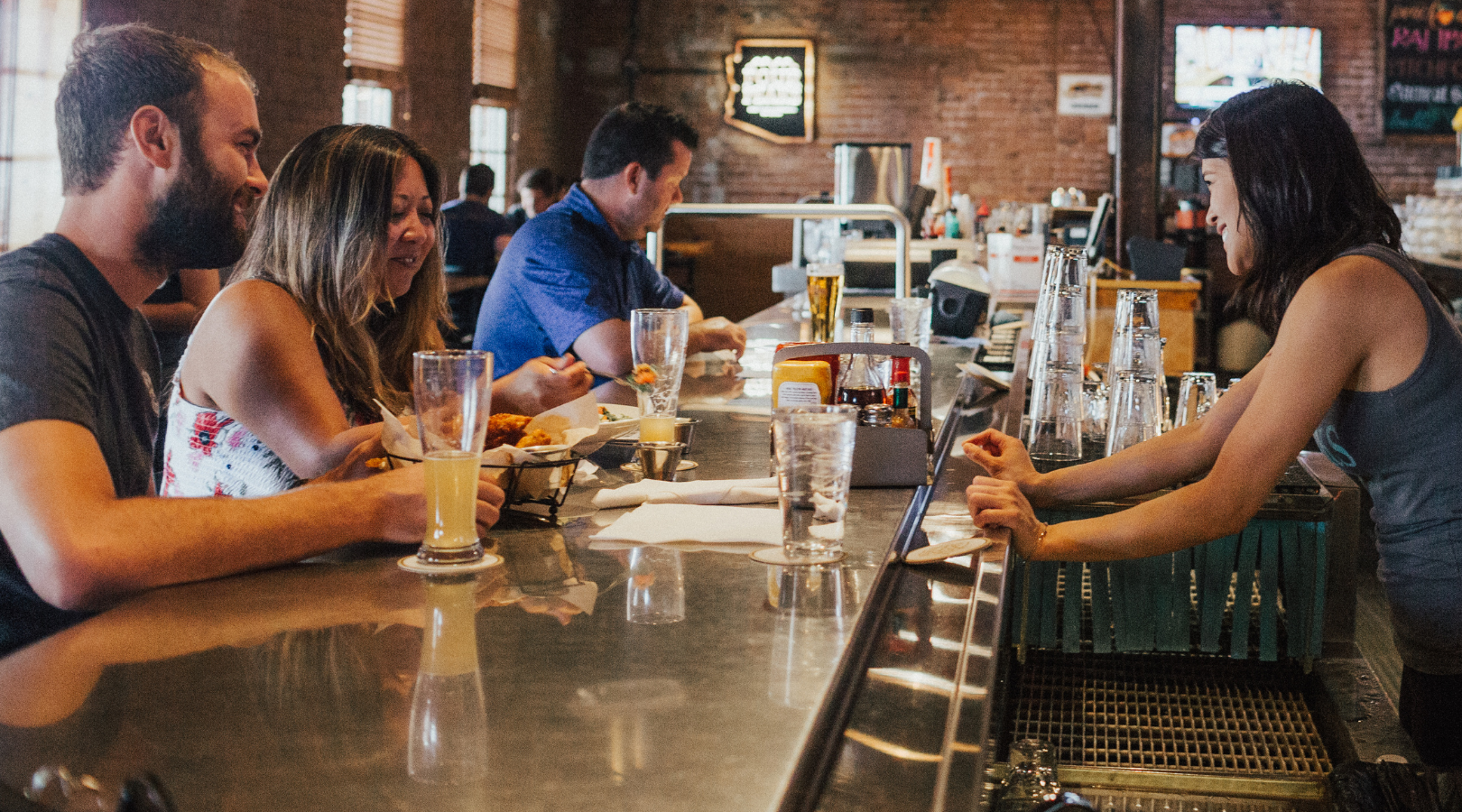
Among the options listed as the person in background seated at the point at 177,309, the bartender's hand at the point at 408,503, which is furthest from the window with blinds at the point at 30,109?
the bartender's hand at the point at 408,503

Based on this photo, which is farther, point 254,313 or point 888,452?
point 254,313

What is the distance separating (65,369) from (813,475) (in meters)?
0.72

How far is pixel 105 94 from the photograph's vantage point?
1328 millimetres

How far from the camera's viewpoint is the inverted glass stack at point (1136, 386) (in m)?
1.88

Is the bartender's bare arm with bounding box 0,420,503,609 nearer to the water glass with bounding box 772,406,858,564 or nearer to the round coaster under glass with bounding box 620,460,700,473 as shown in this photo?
the water glass with bounding box 772,406,858,564

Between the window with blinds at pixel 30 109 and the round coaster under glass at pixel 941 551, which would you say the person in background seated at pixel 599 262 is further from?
the window with blinds at pixel 30 109

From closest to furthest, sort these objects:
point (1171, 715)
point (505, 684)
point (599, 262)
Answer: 1. point (505, 684)
2. point (1171, 715)
3. point (599, 262)

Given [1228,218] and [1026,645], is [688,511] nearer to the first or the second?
[1026,645]

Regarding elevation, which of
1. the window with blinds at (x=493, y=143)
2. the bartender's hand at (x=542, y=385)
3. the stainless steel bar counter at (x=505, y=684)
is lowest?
the stainless steel bar counter at (x=505, y=684)

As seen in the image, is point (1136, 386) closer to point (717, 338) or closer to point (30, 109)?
point (717, 338)

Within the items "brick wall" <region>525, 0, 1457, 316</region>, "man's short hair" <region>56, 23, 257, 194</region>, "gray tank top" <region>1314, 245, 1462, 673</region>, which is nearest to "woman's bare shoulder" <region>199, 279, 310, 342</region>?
"man's short hair" <region>56, 23, 257, 194</region>

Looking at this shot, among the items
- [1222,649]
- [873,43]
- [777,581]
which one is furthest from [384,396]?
[873,43]

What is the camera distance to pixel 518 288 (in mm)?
2934

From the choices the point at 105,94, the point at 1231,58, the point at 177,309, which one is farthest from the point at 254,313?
the point at 1231,58
